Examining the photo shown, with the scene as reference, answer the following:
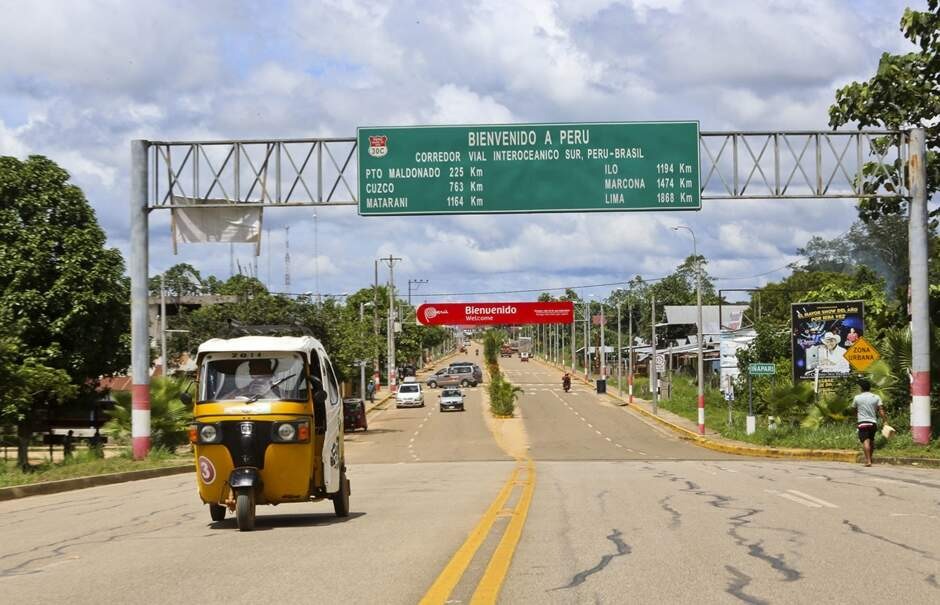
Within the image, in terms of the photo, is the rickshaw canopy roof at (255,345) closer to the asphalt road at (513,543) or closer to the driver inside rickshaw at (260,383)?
the driver inside rickshaw at (260,383)

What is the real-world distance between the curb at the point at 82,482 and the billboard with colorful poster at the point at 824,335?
25.9 m

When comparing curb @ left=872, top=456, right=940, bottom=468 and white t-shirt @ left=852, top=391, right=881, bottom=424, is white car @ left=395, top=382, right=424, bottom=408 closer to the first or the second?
curb @ left=872, top=456, right=940, bottom=468

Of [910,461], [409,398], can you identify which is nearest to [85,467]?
[910,461]

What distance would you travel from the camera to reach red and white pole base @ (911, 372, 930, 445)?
89.4 feet

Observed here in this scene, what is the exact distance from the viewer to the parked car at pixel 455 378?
99312 millimetres

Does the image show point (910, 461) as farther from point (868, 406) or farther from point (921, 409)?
point (868, 406)

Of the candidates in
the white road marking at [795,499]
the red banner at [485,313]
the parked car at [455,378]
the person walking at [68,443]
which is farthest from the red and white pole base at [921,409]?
the red banner at [485,313]

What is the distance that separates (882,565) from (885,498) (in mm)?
6510

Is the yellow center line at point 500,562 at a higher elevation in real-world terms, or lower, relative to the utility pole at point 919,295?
lower

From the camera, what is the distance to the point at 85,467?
953 inches

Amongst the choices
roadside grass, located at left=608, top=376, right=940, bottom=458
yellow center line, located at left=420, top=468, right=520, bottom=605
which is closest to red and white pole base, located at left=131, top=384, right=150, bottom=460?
yellow center line, located at left=420, top=468, right=520, bottom=605

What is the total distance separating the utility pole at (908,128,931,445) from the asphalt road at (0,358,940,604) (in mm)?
6729

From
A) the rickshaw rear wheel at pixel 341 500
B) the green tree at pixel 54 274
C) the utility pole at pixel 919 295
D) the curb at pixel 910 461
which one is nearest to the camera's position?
the rickshaw rear wheel at pixel 341 500

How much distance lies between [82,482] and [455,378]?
77407 millimetres
